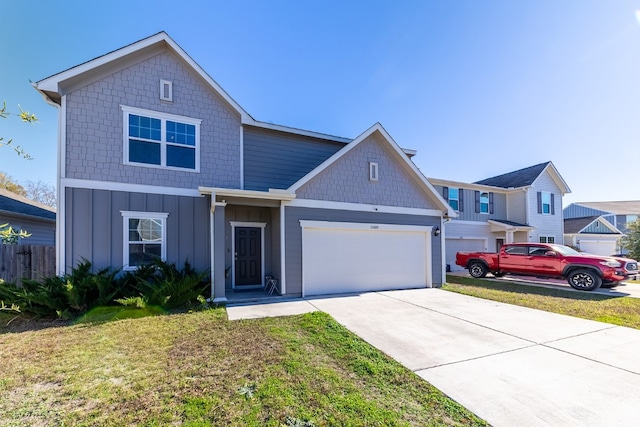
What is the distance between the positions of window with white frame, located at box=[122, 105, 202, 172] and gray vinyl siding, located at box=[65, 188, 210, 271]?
101cm

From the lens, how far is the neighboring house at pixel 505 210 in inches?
666

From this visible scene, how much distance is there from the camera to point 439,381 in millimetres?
3432

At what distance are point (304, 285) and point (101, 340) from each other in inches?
192

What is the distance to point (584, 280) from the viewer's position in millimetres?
9961

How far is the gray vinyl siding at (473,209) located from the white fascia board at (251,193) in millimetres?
11271

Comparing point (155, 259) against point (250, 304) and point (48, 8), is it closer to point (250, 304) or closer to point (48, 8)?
point (250, 304)

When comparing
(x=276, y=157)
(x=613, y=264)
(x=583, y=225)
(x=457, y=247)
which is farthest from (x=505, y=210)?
(x=276, y=157)

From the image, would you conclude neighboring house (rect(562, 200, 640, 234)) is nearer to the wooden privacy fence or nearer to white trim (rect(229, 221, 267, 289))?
white trim (rect(229, 221, 267, 289))

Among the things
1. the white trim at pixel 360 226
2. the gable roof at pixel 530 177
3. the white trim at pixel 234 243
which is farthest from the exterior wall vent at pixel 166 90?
the gable roof at pixel 530 177

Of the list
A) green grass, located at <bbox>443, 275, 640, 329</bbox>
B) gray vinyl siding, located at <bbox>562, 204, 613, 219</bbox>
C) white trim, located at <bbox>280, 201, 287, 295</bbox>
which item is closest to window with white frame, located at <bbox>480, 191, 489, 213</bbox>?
green grass, located at <bbox>443, 275, 640, 329</bbox>

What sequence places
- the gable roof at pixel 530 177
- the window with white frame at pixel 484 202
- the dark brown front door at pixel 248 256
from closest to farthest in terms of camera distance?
the dark brown front door at pixel 248 256 < the window with white frame at pixel 484 202 < the gable roof at pixel 530 177

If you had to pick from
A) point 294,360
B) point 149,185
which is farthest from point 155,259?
point 294,360

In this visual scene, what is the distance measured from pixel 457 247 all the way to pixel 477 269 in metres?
3.79

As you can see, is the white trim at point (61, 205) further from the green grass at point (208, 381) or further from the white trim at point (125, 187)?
the green grass at point (208, 381)
